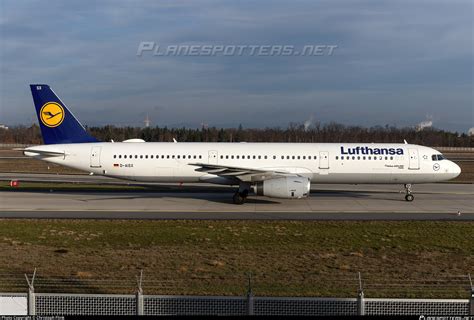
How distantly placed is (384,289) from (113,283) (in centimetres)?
684

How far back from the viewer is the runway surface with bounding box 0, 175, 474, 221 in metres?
24.3

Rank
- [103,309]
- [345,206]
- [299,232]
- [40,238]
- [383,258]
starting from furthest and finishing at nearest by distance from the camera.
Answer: [345,206] < [299,232] < [40,238] < [383,258] < [103,309]

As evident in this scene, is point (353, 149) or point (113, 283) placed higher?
point (353, 149)

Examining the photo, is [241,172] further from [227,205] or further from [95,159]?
[95,159]

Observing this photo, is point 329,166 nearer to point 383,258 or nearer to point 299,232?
point 299,232

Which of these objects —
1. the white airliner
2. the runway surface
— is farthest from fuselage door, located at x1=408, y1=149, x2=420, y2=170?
the runway surface

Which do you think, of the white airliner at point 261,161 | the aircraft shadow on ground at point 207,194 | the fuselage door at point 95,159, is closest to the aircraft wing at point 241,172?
the white airliner at point 261,161

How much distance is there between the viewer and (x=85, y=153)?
30.3 meters

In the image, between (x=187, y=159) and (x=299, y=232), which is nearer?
(x=299, y=232)

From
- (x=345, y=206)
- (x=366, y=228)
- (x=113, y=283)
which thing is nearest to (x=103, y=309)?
(x=113, y=283)

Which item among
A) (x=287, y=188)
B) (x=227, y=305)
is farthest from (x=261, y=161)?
(x=227, y=305)

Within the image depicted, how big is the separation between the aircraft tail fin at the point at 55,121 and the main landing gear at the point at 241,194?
1021 cm

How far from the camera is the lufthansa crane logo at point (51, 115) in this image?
3164 centimetres

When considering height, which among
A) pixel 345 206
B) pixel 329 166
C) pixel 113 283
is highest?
pixel 329 166
